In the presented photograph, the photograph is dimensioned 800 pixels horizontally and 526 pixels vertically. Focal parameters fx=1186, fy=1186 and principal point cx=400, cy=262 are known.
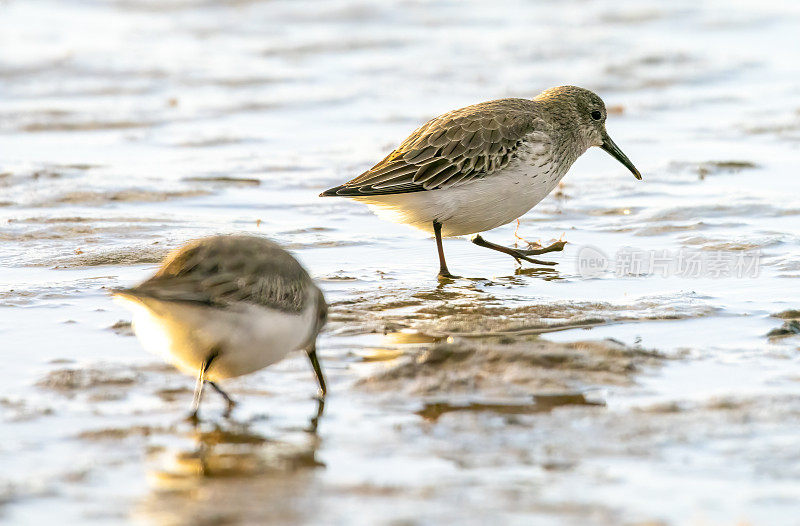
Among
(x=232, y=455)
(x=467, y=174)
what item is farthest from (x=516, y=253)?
(x=232, y=455)

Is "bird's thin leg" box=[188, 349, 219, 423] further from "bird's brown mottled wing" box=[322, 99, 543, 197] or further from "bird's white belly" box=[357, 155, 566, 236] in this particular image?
"bird's white belly" box=[357, 155, 566, 236]

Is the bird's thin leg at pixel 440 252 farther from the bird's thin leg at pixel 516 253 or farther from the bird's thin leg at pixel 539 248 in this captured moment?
the bird's thin leg at pixel 539 248

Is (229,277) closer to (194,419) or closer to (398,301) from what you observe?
(194,419)

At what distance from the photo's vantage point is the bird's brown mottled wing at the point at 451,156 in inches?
320

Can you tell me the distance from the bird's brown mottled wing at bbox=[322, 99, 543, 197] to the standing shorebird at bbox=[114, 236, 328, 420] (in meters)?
2.75

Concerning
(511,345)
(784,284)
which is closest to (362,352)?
(511,345)

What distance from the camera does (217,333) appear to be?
5.00 m

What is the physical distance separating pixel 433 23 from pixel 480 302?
513 inches

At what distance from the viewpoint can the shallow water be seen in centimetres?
451

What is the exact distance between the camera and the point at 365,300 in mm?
7492

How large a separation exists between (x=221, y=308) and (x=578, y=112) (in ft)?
15.4

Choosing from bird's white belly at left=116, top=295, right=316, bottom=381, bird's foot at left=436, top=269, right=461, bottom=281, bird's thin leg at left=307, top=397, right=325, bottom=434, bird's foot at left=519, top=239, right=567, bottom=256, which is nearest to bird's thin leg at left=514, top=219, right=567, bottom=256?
bird's foot at left=519, top=239, right=567, bottom=256

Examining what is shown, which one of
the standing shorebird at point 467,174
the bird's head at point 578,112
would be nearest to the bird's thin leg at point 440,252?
the standing shorebird at point 467,174

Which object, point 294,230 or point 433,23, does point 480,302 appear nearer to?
point 294,230
